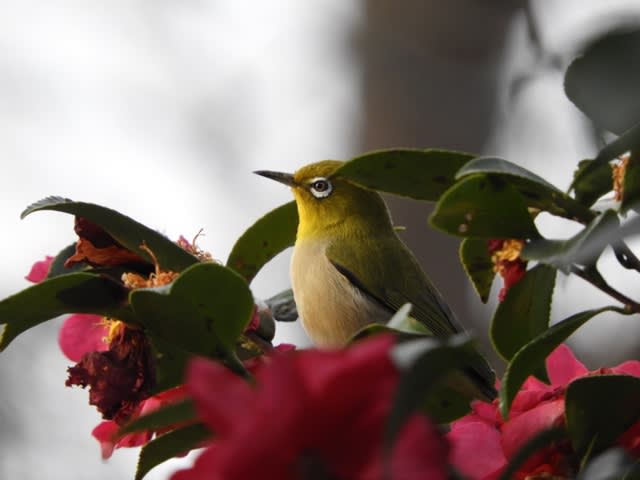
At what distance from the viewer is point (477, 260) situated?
105cm

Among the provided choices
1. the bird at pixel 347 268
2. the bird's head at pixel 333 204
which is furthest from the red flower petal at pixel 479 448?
the bird's head at pixel 333 204

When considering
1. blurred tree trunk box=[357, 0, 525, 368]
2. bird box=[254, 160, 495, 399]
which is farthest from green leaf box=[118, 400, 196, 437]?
blurred tree trunk box=[357, 0, 525, 368]

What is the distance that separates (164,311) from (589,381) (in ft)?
1.08

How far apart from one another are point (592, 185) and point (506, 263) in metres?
0.11

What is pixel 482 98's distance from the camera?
4812 millimetres

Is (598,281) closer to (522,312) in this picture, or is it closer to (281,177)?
(522,312)

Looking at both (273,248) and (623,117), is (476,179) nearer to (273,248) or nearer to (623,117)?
(623,117)

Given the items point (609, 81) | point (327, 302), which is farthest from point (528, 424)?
point (327, 302)

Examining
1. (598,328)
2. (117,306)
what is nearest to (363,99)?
(598,328)

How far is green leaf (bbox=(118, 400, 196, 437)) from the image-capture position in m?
0.58

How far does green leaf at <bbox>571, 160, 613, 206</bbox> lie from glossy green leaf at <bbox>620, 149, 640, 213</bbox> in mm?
46

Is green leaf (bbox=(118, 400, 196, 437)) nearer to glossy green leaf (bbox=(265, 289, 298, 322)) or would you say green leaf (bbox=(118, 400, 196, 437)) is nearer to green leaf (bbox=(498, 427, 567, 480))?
green leaf (bbox=(498, 427, 567, 480))

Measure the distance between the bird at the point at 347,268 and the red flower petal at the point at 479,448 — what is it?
1120 mm

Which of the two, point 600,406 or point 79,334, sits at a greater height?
point 79,334
